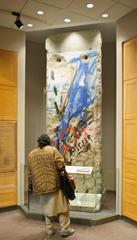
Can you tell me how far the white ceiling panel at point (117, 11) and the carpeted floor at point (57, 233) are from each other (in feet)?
12.1

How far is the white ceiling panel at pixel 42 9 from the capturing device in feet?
14.4

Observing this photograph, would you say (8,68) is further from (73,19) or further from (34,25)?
(73,19)

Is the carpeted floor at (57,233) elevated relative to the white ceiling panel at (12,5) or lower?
lower

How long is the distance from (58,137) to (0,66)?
1864mm

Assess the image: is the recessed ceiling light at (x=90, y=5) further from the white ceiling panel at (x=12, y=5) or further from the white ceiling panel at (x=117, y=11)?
the white ceiling panel at (x=12, y=5)

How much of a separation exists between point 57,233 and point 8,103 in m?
2.69

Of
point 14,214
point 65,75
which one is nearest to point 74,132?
point 65,75

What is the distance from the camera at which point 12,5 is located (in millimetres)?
4367

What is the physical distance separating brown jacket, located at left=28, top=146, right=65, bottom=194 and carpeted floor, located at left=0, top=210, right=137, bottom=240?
765 millimetres

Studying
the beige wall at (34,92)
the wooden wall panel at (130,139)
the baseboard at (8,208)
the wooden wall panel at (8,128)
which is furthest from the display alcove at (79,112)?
the beige wall at (34,92)

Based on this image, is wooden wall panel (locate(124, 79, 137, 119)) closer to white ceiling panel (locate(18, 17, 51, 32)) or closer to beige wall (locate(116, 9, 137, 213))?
beige wall (locate(116, 9, 137, 213))

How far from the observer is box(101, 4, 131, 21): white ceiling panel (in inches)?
174

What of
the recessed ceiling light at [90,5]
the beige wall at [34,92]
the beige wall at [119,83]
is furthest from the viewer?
the beige wall at [34,92]

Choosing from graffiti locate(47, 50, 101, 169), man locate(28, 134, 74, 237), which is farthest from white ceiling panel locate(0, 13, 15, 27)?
man locate(28, 134, 74, 237)
